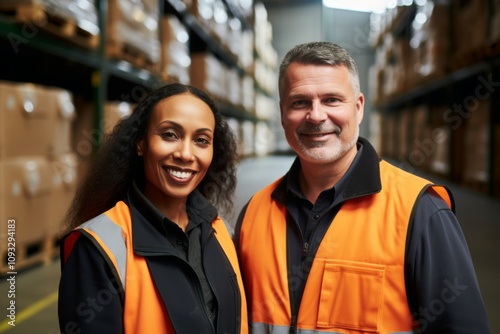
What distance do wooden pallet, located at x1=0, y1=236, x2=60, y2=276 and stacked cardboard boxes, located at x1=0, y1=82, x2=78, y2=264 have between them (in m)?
0.01

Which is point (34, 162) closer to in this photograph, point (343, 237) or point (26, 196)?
point (26, 196)

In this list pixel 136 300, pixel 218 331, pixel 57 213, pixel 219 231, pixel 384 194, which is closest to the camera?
pixel 136 300

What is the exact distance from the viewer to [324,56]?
1.86m

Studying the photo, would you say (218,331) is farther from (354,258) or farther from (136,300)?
(354,258)

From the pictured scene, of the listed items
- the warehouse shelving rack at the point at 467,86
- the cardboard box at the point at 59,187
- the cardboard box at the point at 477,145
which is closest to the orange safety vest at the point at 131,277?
the cardboard box at the point at 59,187

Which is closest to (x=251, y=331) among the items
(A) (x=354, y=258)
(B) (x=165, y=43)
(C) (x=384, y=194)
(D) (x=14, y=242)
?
(A) (x=354, y=258)

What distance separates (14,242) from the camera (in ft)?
12.4

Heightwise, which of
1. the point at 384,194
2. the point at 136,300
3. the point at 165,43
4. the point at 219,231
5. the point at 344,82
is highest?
the point at 165,43

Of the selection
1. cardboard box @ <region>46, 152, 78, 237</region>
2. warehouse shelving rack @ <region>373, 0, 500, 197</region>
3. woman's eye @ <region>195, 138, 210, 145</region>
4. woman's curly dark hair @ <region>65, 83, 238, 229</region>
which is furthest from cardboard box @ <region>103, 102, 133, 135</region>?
warehouse shelving rack @ <region>373, 0, 500, 197</region>

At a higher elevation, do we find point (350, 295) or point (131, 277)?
point (131, 277)

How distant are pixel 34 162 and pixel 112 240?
2.91 metres

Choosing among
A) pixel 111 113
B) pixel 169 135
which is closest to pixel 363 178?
pixel 169 135

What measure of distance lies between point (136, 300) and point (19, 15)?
10.5 ft

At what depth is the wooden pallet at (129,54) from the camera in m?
5.48
